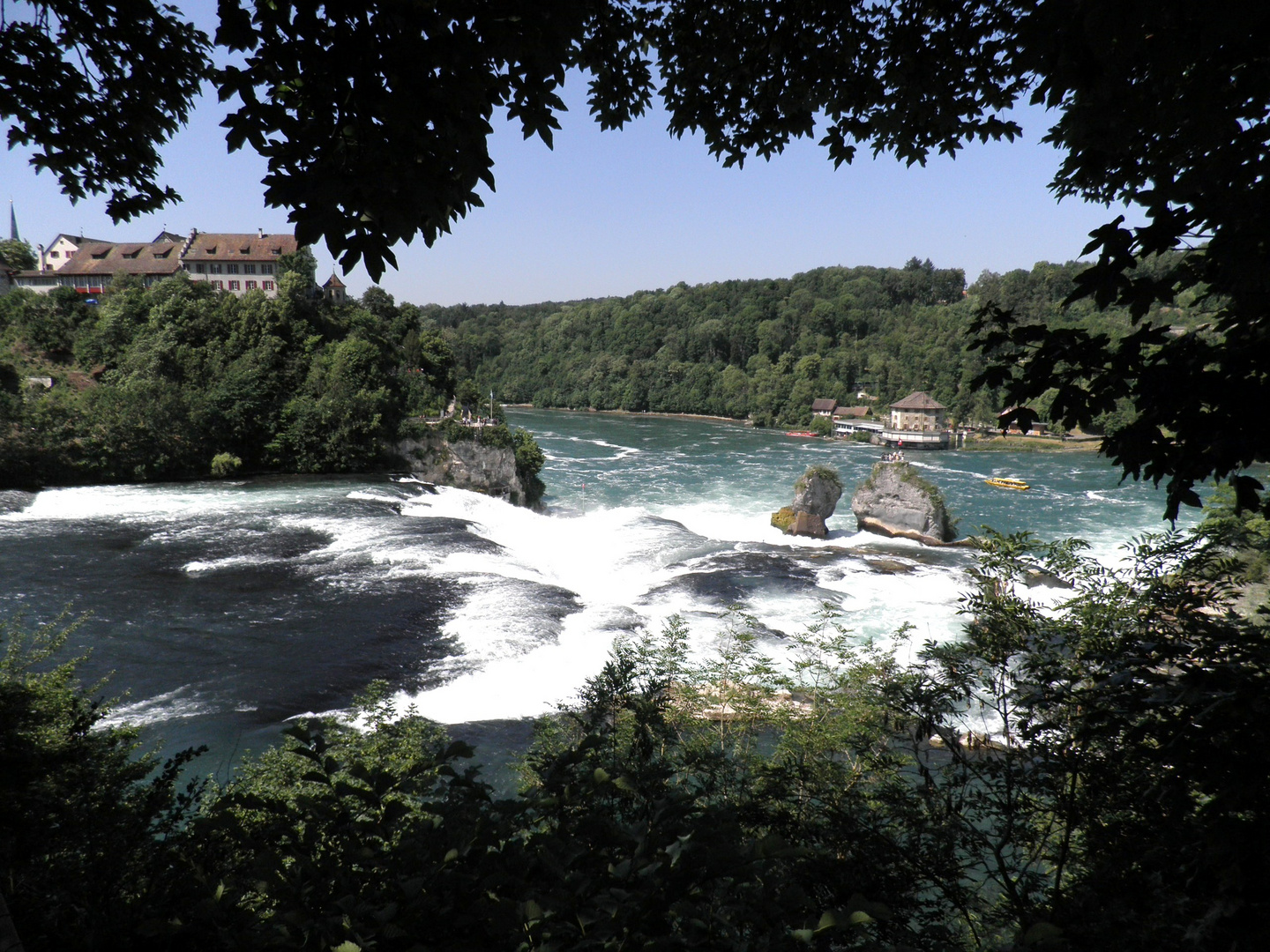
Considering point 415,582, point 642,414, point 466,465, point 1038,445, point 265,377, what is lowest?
point 415,582

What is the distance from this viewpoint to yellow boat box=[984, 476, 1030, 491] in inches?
1176

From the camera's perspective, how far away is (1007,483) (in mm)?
30281

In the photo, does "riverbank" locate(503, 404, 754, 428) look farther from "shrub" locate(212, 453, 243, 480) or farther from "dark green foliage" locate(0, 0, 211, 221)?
"dark green foliage" locate(0, 0, 211, 221)

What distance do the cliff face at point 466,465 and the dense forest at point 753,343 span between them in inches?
1250

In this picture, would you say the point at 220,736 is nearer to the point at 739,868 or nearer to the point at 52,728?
the point at 52,728

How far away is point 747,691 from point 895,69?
17.7 feet

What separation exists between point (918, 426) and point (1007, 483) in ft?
46.2

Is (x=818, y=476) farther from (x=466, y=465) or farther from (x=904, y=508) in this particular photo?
(x=466, y=465)

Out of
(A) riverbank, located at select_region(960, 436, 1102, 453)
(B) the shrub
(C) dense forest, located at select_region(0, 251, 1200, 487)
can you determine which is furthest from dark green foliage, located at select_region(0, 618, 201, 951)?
(A) riverbank, located at select_region(960, 436, 1102, 453)

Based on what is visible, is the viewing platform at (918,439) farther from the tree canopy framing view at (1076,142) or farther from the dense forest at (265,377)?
Answer: the tree canopy framing view at (1076,142)

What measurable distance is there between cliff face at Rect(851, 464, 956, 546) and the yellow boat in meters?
9.74

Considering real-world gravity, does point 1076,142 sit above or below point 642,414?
above

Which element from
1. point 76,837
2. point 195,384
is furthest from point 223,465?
point 76,837

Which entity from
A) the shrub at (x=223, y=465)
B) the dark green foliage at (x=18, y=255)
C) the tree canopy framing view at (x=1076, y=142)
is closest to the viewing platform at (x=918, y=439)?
the shrub at (x=223, y=465)
